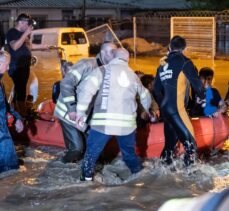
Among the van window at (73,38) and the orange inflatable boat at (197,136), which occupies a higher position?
the van window at (73,38)

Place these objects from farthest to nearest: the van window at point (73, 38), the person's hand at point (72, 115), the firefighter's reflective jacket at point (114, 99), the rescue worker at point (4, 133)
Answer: the van window at point (73, 38) → the rescue worker at point (4, 133) → the person's hand at point (72, 115) → the firefighter's reflective jacket at point (114, 99)

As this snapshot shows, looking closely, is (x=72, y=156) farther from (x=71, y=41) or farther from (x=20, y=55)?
(x=71, y=41)

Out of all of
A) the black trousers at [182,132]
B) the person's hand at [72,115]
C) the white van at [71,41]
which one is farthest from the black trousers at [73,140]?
the white van at [71,41]

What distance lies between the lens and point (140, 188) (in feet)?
22.4

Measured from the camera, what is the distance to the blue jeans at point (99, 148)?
21.7 feet

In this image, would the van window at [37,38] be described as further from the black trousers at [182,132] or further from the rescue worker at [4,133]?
the black trousers at [182,132]

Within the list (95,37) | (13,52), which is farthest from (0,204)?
(95,37)

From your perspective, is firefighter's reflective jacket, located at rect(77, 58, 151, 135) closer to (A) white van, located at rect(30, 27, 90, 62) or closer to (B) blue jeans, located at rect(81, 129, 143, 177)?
(B) blue jeans, located at rect(81, 129, 143, 177)

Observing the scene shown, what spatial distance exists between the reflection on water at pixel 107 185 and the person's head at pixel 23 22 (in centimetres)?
212

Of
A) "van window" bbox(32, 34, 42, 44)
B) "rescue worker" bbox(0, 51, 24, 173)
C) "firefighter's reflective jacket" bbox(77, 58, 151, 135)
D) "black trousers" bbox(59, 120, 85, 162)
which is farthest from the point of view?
"van window" bbox(32, 34, 42, 44)

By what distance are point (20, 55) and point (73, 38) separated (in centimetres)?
1712

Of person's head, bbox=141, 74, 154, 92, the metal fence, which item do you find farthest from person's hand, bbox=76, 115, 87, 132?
the metal fence

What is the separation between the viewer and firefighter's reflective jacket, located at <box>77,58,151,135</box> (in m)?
6.49

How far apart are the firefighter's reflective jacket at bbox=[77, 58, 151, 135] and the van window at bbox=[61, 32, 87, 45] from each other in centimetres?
1970
